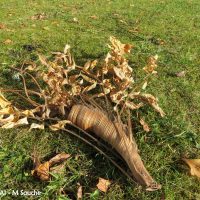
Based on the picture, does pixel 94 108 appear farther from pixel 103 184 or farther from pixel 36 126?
pixel 103 184

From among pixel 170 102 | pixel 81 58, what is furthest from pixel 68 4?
pixel 170 102

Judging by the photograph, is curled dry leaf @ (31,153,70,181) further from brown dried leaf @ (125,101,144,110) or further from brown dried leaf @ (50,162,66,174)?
brown dried leaf @ (125,101,144,110)

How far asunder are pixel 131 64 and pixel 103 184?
7.10ft

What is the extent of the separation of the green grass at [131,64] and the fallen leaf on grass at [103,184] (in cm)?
4

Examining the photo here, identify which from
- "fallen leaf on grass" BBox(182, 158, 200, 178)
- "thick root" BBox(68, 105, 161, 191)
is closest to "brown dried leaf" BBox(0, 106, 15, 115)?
"thick root" BBox(68, 105, 161, 191)

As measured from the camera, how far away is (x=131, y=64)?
451 centimetres

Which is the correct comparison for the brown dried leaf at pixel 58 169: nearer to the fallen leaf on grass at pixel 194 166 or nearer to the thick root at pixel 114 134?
the thick root at pixel 114 134

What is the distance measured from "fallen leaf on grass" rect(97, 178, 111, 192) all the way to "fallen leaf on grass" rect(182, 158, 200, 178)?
69 centimetres

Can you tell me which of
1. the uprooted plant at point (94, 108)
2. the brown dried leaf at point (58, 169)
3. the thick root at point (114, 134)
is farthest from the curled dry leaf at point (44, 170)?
the thick root at point (114, 134)

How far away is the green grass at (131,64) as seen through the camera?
2777 millimetres

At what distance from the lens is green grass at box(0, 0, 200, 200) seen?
2.78m

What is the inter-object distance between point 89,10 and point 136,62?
117 inches

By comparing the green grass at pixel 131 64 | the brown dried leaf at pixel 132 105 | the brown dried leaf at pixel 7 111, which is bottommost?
the green grass at pixel 131 64

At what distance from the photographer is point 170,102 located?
12.2 ft
